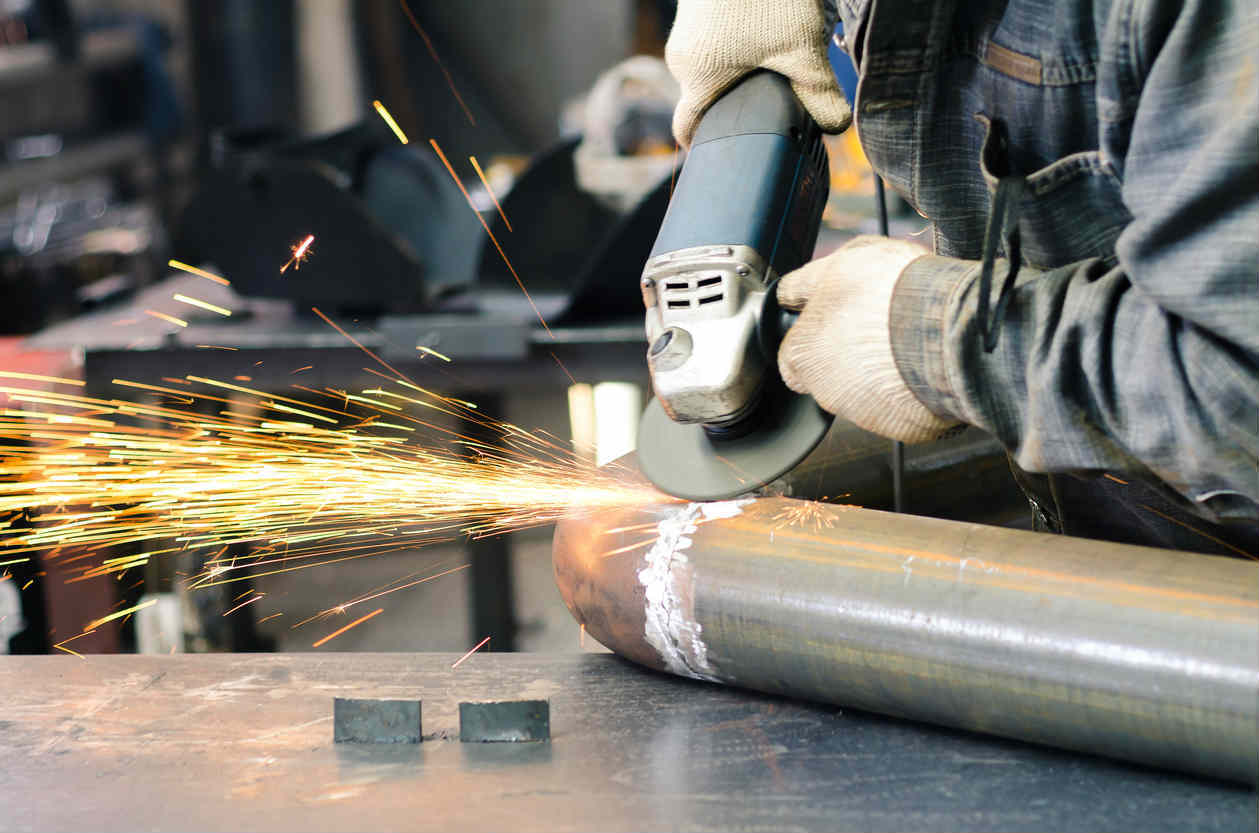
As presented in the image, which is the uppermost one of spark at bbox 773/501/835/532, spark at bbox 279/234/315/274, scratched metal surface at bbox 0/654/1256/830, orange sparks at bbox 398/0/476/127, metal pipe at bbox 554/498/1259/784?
orange sparks at bbox 398/0/476/127

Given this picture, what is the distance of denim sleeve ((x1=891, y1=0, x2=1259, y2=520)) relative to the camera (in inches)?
36.2

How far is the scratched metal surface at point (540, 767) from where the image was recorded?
1045 millimetres

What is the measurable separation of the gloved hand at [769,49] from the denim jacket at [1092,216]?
240 millimetres

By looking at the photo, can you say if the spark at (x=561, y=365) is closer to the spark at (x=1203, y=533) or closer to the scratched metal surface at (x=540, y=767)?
the scratched metal surface at (x=540, y=767)

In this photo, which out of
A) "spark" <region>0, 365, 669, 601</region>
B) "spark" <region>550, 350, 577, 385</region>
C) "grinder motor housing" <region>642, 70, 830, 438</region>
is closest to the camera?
"grinder motor housing" <region>642, 70, 830, 438</region>

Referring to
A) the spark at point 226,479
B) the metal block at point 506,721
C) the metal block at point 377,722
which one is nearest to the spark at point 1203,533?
the spark at point 226,479

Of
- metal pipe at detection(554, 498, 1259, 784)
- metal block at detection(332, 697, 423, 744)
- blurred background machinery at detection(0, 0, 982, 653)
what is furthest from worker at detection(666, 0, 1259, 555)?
metal block at detection(332, 697, 423, 744)

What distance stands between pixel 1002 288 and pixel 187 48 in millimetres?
6201

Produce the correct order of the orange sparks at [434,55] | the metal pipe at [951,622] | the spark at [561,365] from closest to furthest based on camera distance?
the metal pipe at [951,622] < the spark at [561,365] < the orange sparks at [434,55]

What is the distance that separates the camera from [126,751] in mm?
1218

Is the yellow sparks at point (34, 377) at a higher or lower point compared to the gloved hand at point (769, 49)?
lower

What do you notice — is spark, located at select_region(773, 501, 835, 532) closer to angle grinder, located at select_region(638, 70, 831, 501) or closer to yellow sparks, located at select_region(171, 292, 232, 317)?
angle grinder, located at select_region(638, 70, 831, 501)

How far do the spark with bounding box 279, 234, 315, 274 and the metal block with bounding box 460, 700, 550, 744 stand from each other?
71.1 inches

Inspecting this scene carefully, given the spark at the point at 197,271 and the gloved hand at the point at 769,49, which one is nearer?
the gloved hand at the point at 769,49
